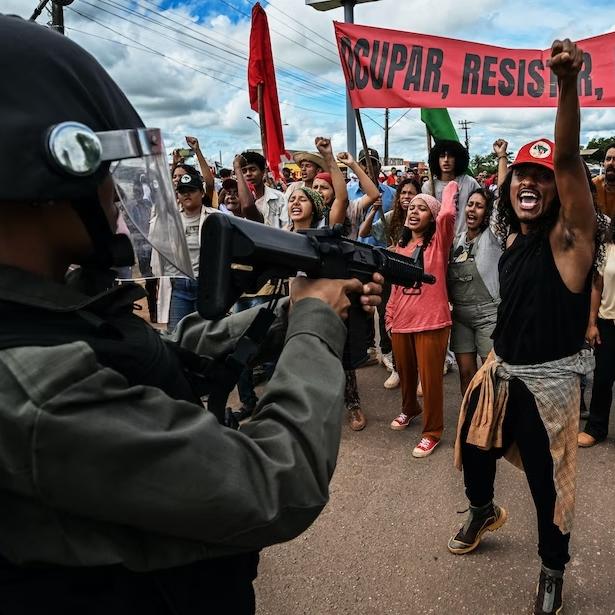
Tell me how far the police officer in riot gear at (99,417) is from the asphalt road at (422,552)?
5.28ft

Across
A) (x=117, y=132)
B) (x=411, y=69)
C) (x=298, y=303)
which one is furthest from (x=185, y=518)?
(x=411, y=69)

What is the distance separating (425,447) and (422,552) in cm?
99

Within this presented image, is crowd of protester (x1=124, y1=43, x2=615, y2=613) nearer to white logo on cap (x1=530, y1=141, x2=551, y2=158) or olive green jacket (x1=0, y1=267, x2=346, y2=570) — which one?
white logo on cap (x1=530, y1=141, x2=551, y2=158)

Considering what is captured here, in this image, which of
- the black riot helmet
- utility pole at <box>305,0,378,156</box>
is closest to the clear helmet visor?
the black riot helmet

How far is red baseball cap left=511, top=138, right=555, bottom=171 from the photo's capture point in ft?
6.94

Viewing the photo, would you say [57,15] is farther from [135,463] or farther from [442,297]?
[135,463]

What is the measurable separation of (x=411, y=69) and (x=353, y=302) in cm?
337

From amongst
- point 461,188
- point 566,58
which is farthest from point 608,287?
point 566,58

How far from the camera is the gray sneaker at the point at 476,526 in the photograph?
8.18ft

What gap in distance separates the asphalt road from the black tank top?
3.29ft

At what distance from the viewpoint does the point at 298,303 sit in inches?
40.7

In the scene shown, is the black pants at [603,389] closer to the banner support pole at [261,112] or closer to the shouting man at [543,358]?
the shouting man at [543,358]

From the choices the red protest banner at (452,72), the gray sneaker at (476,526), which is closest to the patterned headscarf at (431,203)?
the red protest banner at (452,72)

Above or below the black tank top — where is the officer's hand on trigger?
above
